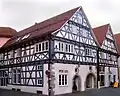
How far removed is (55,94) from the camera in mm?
20859

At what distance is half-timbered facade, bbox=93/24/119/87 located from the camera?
95.1ft

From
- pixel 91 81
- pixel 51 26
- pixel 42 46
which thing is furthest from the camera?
pixel 91 81

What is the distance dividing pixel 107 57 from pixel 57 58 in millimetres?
11607

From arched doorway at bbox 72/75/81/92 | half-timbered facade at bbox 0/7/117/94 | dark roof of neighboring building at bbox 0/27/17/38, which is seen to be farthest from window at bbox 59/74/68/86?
dark roof of neighboring building at bbox 0/27/17/38

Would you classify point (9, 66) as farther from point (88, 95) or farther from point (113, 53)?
point (113, 53)

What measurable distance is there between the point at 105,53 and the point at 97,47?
300 centimetres

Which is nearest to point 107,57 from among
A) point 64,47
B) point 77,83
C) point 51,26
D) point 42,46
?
point 77,83

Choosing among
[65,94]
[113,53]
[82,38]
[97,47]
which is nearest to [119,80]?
[113,53]

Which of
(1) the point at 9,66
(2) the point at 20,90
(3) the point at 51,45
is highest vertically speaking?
(3) the point at 51,45

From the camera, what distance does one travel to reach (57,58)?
21547mm

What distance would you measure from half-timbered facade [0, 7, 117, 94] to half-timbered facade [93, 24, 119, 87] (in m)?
1.88

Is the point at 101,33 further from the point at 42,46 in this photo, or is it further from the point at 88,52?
the point at 42,46

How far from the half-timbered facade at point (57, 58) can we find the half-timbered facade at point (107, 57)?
6.16 ft

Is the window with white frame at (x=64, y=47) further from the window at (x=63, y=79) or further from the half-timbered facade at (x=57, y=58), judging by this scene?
the window at (x=63, y=79)
